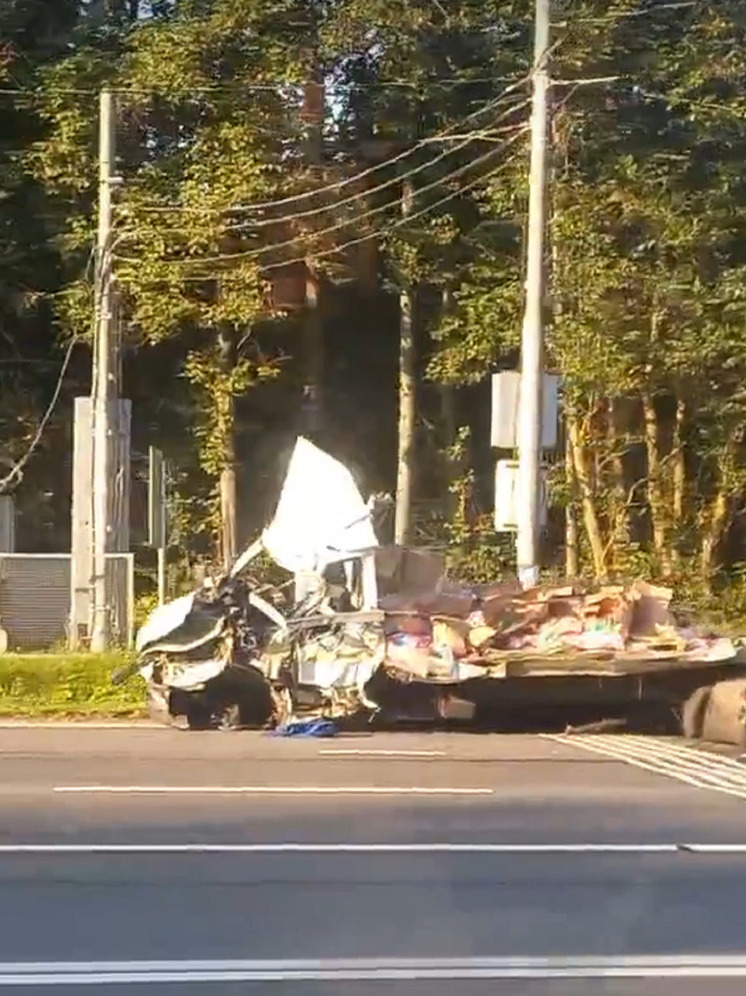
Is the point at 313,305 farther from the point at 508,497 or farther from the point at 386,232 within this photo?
the point at 508,497

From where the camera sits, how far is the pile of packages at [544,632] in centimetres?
1638

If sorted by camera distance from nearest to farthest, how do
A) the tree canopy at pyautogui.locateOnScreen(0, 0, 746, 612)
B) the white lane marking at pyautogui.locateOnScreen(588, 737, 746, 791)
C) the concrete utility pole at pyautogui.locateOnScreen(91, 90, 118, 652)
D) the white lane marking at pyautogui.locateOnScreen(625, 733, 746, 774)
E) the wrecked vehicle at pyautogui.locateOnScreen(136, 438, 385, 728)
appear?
the white lane marking at pyautogui.locateOnScreen(588, 737, 746, 791) < the white lane marking at pyautogui.locateOnScreen(625, 733, 746, 774) < the wrecked vehicle at pyautogui.locateOnScreen(136, 438, 385, 728) < the concrete utility pole at pyautogui.locateOnScreen(91, 90, 118, 652) < the tree canopy at pyautogui.locateOnScreen(0, 0, 746, 612)

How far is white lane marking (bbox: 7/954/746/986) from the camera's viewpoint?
7.05 m

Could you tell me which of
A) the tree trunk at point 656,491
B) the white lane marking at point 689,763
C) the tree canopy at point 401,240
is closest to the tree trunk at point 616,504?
the tree canopy at point 401,240

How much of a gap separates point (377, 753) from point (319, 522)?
3.25 metres

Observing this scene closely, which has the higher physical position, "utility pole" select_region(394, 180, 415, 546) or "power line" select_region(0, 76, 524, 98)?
"power line" select_region(0, 76, 524, 98)

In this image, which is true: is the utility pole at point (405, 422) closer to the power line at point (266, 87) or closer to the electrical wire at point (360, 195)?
the electrical wire at point (360, 195)

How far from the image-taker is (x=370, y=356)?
36.6 m

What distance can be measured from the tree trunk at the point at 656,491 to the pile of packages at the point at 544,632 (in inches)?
559

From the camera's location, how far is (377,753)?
48.8 feet

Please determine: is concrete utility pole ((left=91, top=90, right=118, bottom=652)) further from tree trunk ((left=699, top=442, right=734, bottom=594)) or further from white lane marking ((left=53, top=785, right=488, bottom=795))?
tree trunk ((left=699, top=442, right=734, bottom=594))

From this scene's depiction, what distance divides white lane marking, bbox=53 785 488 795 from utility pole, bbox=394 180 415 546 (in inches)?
779

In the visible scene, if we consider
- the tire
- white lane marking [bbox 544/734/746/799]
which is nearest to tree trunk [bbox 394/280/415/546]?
the tire

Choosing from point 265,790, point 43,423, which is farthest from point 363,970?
point 43,423
